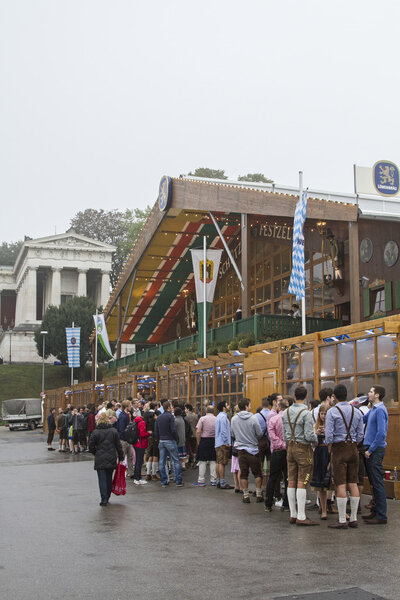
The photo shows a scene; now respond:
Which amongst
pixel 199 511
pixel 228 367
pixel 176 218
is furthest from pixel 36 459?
pixel 199 511

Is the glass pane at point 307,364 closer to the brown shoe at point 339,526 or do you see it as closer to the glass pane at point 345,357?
the glass pane at point 345,357

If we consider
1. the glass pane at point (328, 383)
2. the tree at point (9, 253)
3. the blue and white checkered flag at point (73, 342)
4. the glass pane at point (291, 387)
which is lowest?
the glass pane at point (291, 387)

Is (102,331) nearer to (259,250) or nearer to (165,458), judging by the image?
(259,250)

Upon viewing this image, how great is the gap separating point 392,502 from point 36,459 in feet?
50.1

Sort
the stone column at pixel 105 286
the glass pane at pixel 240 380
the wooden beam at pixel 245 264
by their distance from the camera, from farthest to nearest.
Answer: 1. the stone column at pixel 105 286
2. the wooden beam at pixel 245 264
3. the glass pane at pixel 240 380

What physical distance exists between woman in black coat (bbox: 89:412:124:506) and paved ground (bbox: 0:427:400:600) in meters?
0.36

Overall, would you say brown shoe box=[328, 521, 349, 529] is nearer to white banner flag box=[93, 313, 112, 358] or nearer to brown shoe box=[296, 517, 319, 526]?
brown shoe box=[296, 517, 319, 526]

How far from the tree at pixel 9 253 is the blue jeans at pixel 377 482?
128 metres

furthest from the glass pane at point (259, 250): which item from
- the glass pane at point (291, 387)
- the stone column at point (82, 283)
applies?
the stone column at point (82, 283)

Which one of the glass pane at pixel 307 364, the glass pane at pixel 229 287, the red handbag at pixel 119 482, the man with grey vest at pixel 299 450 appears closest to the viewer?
the man with grey vest at pixel 299 450

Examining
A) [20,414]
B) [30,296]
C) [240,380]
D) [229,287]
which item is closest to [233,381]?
[240,380]

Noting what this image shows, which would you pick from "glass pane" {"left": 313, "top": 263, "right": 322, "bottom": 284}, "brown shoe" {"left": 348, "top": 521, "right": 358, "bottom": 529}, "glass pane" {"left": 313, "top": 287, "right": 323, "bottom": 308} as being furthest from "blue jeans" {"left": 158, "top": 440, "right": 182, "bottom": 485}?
"glass pane" {"left": 313, "top": 263, "right": 322, "bottom": 284}

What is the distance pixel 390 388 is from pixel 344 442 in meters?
3.38

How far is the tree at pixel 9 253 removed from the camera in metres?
133
